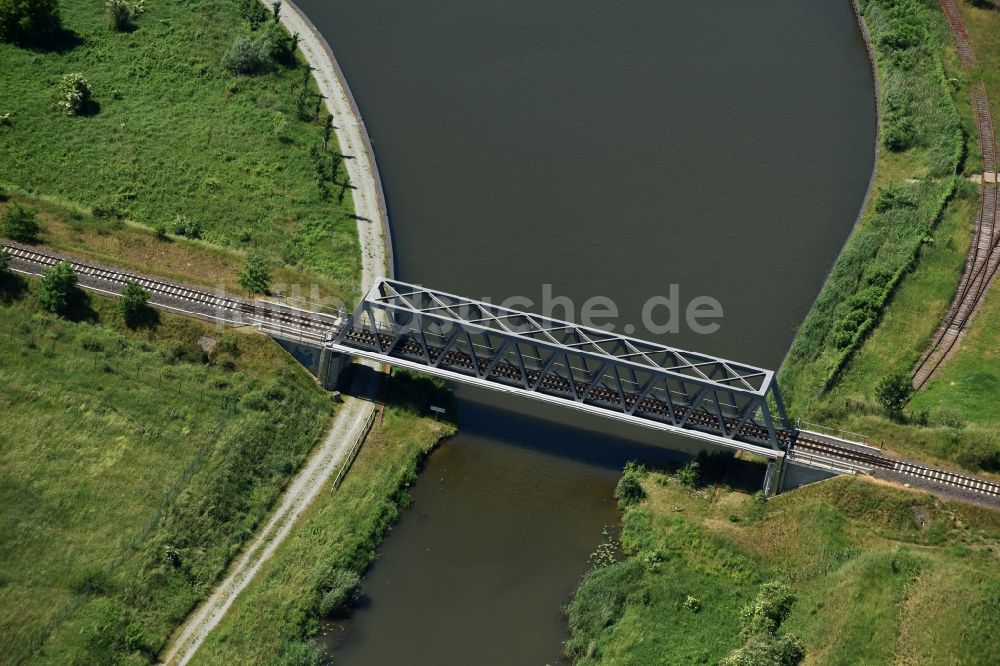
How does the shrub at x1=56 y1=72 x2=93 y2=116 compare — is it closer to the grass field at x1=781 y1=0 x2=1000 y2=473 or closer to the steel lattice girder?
the steel lattice girder

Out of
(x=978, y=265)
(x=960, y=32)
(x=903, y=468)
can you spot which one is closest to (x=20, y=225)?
(x=903, y=468)

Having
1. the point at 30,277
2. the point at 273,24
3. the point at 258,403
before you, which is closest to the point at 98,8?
the point at 273,24

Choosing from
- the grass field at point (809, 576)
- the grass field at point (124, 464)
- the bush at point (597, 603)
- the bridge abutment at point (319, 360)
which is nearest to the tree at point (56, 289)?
the grass field at point (124, 464)

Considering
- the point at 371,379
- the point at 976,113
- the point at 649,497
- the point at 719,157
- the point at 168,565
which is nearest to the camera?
the point at 168,565

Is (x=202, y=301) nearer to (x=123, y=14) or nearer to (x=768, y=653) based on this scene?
(x=123, y=14)

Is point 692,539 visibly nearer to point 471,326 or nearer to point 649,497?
point 649,497

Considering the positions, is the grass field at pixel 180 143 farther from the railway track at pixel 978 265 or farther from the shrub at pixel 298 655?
the railway track at pixel 978 265
